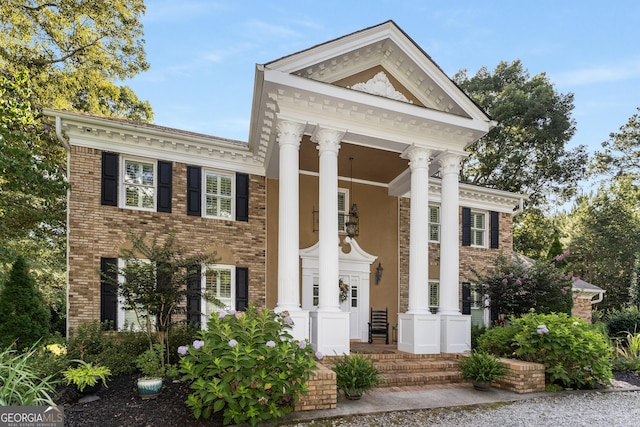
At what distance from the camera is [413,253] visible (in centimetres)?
860

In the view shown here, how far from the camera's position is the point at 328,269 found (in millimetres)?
7656

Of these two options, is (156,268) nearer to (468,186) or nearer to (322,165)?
(322,165)

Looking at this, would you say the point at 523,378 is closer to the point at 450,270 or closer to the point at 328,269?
the point at 450,270

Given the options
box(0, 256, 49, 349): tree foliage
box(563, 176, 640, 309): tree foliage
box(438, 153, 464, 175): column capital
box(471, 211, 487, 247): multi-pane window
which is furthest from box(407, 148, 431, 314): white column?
box(563, 176, 640, 309): tree foliage

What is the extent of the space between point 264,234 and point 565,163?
21.4m

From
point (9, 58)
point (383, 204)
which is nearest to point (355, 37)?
point (383, 204)

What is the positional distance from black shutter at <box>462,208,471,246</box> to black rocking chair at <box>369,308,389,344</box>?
13.7 feet

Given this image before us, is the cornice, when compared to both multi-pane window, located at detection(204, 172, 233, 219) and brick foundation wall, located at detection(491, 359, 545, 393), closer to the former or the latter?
multi-pane window, located at detection(204, 172, 233, 219)

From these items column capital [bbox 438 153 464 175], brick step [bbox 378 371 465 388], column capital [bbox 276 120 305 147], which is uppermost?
column capital [bbox 276 120 305 147]

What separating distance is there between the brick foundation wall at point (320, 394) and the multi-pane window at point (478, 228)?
1000 cm

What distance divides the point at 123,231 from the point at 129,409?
16.6 feet

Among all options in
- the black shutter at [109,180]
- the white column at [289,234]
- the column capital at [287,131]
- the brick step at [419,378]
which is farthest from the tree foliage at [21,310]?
the brick step at [419,378]

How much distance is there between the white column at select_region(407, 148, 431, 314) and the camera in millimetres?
8414

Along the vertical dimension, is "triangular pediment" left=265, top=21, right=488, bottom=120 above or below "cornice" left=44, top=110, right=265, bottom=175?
above
